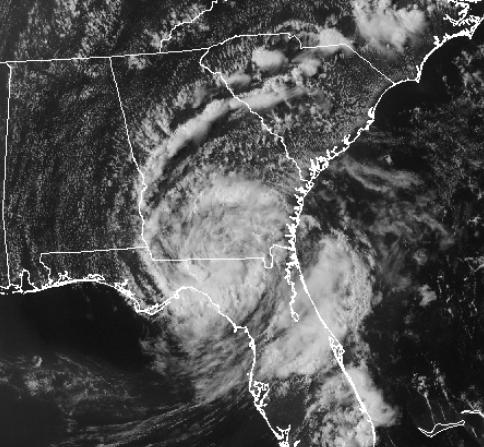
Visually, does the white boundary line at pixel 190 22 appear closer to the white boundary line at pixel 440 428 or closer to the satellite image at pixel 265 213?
the satellite image at pixel 265 213

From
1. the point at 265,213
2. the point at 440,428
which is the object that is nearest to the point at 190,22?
the point at 265,213

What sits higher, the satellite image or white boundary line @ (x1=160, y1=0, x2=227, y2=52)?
white boundary line @ (x1=160, y1=0, x2=227, y2=52)

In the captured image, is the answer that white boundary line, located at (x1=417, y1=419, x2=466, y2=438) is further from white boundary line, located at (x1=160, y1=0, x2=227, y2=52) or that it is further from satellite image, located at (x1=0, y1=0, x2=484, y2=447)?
white boundary line, located at (x1=160, y1=0, x2=227, y2=52)

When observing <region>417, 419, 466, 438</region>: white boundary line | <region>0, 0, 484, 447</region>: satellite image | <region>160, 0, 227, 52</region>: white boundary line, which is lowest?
<region>417, 419, 466, 438</region>: white boundary line

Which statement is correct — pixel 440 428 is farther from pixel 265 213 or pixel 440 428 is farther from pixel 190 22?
pixel 190 22

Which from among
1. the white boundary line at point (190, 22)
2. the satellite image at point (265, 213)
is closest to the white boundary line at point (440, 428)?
the satellite image at point (265, 213)

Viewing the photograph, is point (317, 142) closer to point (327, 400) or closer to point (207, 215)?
point (207, 215)

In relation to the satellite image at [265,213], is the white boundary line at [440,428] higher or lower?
lower

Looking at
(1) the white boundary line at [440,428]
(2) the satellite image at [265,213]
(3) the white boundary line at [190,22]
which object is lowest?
(1) the white boundary line at [440,428]

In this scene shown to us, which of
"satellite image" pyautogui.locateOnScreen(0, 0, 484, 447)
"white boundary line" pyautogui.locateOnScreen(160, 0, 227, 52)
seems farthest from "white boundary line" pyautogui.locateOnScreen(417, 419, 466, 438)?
"white boundary line" pyautogui.locateOnScreen(160, 0, 227, 52)

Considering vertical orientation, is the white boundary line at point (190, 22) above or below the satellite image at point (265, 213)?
above
